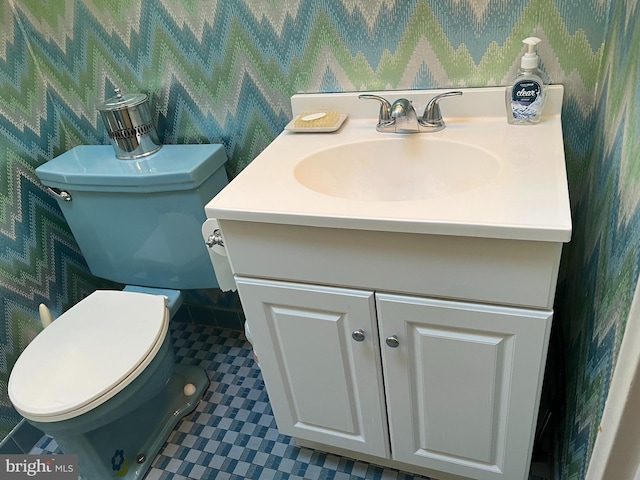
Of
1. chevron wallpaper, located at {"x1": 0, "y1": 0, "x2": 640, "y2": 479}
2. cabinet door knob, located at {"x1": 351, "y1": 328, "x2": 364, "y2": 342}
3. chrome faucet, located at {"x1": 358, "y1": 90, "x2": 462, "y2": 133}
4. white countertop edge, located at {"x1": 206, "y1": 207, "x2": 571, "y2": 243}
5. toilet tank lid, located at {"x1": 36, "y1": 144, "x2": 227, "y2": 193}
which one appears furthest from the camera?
toilet tank lid, located at {"x1": 36, "y1": 144, "x2": 227, "y2": 193}

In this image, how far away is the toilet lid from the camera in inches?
44.7

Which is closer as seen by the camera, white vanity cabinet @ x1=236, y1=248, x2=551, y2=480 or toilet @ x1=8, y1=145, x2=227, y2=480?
white vanity cabinet @ x1=236, y1=248, x2=551, y2=480

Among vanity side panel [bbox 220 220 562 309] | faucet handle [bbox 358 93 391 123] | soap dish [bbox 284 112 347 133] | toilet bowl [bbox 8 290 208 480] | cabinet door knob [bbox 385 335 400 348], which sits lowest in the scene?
toilet bowl [bbox 8 290 208 480]

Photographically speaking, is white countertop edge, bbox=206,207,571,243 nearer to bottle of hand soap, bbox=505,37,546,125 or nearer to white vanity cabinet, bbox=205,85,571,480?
white vanity cabinet, bbox=205,85,571,480

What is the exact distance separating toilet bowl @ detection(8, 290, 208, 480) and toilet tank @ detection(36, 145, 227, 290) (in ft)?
0.38

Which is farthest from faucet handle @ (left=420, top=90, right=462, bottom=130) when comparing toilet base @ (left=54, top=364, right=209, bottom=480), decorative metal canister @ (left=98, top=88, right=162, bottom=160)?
toilet base @ (left=54, top=364, right=209, bottom=480)

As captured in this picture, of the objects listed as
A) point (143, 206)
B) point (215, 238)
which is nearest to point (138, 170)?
point (143, 206)

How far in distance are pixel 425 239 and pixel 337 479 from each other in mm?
815

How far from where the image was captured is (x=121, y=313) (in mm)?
1355

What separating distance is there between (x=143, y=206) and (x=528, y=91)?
1013mm

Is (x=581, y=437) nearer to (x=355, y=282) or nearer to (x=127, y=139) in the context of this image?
(x=355, y=282)

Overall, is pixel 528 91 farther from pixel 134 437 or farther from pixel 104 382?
pixel 134 437

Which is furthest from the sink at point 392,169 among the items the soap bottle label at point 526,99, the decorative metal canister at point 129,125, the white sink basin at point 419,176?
the decorative metal canister at point 129,125

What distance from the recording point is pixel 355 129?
120cm
